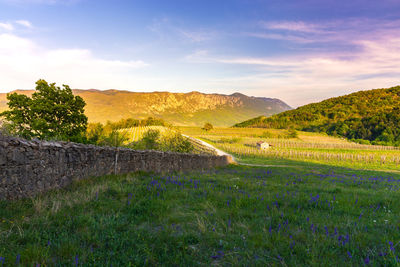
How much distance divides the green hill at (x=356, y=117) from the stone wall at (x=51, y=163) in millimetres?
127559

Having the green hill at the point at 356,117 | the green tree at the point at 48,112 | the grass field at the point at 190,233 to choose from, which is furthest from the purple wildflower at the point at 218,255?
the green hill at the point at 356,117

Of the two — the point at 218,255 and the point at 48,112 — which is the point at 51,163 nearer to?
the point at 218,255

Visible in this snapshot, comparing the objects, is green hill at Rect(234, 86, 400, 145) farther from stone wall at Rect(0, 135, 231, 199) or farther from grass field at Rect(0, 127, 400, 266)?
stone wall at Rect(0, 135, 231, 199)

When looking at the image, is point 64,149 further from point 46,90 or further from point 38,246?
point 46,90

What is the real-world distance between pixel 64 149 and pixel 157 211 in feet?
13.3

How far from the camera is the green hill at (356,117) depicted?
115044 millimetres

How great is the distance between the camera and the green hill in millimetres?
115044

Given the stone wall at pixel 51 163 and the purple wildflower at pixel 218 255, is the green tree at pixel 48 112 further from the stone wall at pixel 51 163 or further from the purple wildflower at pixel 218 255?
the purple wildflower at pixel 218 255

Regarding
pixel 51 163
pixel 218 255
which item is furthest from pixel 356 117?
pixel 51 163

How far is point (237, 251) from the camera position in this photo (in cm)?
326

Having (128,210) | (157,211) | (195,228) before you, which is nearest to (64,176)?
(128,210)

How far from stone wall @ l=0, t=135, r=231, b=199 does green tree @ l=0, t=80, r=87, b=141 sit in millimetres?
16253

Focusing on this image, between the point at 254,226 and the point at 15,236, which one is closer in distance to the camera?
the point at 15,236

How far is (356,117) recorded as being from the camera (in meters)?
139
